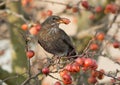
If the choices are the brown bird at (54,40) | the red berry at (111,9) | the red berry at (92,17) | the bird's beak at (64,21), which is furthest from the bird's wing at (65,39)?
the red berry at (92,17)

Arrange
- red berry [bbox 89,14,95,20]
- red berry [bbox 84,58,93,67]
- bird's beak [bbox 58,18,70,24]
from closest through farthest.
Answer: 1. red berry [bbox 84,58,93,67]
2. bird's beak [bbox 58,18,70,24]
3. red berry [bbox 89,14,95,20]

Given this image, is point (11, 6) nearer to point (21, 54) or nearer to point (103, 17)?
point (21, 54)

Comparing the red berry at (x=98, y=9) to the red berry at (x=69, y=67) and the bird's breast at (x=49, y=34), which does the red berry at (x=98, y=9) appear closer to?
the bird's breast at (x=49, y=34)

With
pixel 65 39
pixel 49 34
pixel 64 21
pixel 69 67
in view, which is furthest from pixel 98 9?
pixel 69 67

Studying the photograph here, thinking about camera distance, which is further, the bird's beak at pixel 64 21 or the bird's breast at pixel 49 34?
the bird's breast at pixel 49 34

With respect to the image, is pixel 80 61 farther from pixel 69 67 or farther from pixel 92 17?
pixel 92 17

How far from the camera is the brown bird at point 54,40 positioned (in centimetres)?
504

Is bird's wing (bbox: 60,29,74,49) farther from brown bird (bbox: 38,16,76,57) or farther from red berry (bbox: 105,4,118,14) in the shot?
red berry (bbox: 105,4,118,14)

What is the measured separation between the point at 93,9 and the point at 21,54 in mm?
1327

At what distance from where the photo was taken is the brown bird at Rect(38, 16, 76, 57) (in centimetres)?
504

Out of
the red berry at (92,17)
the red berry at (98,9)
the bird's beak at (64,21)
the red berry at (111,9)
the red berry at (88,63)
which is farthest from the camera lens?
the red berry at (92,17)

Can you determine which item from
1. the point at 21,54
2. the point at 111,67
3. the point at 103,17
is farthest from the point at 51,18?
the point at 111,67

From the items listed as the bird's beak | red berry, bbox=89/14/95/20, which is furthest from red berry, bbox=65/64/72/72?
red berry, bbox=89/14/95/20

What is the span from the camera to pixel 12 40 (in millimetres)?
6996
